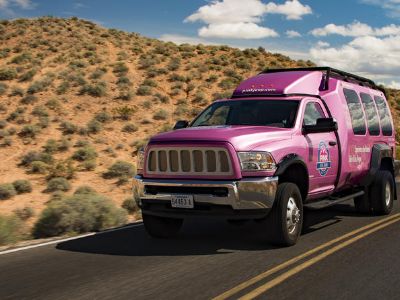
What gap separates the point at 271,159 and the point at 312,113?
1916 mm

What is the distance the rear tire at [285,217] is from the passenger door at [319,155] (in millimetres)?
713

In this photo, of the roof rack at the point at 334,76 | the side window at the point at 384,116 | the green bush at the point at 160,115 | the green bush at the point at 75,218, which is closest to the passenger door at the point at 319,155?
the roof rack at the point at 334,76

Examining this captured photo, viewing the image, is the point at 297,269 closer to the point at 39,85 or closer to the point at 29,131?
the point at 29,131

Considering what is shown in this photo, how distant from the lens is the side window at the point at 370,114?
1084 centimetres

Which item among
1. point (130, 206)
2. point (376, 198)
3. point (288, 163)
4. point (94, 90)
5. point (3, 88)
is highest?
point (3, 88)

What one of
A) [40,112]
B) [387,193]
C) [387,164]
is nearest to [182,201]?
[387,193]

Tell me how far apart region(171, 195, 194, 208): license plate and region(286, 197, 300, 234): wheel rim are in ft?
4.61

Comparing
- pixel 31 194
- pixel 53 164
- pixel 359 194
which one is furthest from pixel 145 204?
pixel 53 164

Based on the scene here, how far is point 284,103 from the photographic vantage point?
8539mm

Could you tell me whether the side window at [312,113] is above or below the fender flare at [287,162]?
above

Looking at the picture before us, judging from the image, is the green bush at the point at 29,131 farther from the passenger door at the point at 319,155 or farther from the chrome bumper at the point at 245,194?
the chrome bumper at the point at 245,194

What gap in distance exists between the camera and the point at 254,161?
7.10m

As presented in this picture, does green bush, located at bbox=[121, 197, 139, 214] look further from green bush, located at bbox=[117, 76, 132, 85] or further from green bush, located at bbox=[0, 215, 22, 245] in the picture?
green bush, located at bbox=[117, 76, 132, 85]

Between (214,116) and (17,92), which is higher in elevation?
(17,92)
